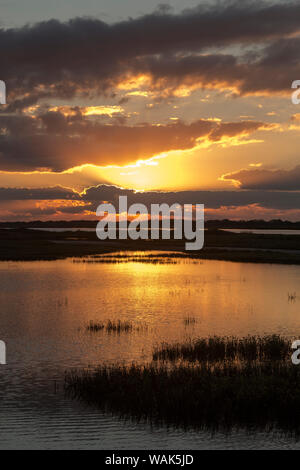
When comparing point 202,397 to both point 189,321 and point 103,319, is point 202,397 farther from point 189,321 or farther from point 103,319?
point 103,319

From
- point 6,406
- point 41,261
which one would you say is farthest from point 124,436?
point 41,261

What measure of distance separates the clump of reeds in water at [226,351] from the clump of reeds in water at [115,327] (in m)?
5.69

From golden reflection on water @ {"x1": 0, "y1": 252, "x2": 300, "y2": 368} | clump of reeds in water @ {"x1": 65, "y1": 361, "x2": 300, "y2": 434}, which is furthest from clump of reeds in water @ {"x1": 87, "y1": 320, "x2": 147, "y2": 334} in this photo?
clump of reeds in water @ {"x1": 65, "y1": 361, "x2": 300, "y2": 434}

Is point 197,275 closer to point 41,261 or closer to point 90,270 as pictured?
point 90,270

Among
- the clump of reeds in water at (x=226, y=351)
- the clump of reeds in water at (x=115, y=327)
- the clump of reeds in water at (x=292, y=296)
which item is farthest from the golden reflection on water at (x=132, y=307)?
the clump of reeds in water at (x=226, y=351)

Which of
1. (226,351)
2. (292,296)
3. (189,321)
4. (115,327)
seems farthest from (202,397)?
(292,296)

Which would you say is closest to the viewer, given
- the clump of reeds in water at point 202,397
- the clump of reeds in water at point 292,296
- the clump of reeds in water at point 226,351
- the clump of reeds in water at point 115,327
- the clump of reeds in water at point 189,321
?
the clump of reeds in water at point 202,397

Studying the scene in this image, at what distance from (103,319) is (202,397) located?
17.5m

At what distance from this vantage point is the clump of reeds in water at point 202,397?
15547mm

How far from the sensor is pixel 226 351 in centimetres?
2358

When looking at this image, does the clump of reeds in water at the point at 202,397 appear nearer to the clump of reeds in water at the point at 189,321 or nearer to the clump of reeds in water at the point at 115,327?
the clump of reeds in water at the point at 115,327

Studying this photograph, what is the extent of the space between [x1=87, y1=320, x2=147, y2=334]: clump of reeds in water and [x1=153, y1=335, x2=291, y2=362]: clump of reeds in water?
18.7 ft

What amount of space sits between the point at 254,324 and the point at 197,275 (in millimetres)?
28520

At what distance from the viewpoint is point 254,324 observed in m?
31.4
